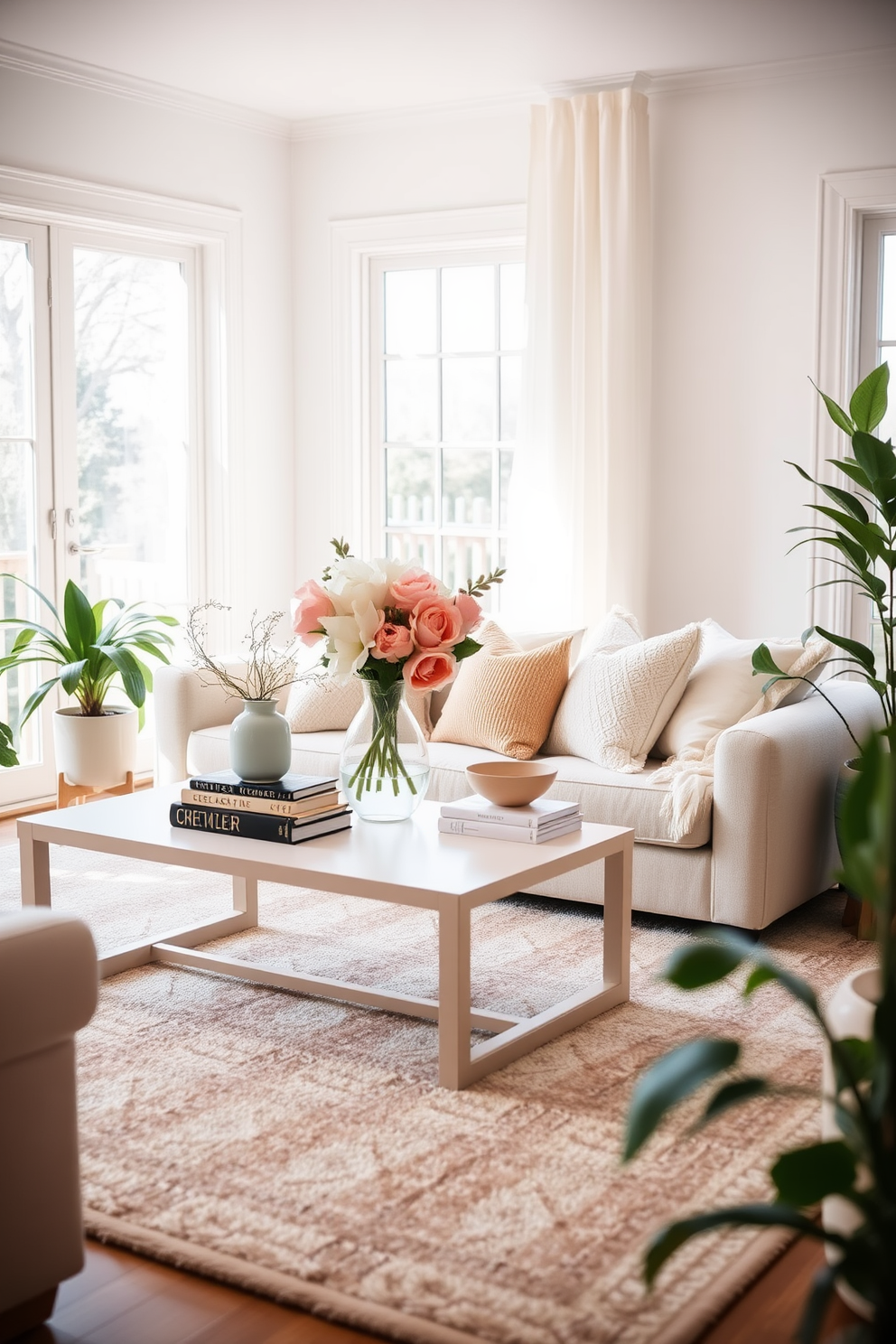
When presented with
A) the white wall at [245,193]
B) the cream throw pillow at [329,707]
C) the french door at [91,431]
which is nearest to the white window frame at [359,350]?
the white wall at [245,193]

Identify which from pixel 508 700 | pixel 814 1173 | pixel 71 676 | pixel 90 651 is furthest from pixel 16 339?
pixel 814 1173

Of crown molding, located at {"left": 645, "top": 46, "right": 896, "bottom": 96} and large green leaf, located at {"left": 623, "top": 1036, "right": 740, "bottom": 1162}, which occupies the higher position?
crown molding, located at {"left": 645, "top": 46, "right": 896, "bottom": 96}

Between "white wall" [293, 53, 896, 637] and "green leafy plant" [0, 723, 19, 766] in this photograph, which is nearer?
"green leafy plant" [0, 723, 19, 766]

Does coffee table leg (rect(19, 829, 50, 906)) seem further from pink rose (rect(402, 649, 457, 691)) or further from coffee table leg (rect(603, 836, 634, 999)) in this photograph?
coffee table leg (rect(603, 836, 634, 999))

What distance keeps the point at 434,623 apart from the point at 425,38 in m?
2.62

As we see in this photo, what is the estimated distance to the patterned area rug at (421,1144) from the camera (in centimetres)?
201

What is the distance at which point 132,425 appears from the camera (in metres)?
5.70

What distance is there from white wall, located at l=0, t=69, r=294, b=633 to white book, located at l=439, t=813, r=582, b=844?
3.09m

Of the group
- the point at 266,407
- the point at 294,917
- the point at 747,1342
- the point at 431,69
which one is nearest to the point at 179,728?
the point at 294,917

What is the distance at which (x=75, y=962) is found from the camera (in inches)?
76.3

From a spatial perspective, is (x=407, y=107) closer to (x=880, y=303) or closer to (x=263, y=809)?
(x=880, y=303)

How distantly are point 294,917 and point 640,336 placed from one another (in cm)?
259

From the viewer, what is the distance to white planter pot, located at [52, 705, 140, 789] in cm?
478

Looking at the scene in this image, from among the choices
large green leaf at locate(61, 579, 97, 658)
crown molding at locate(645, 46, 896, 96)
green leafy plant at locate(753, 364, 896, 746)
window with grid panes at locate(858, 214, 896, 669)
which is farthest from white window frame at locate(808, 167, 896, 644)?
large green leaf at locate(61, 579, 97, 658)
